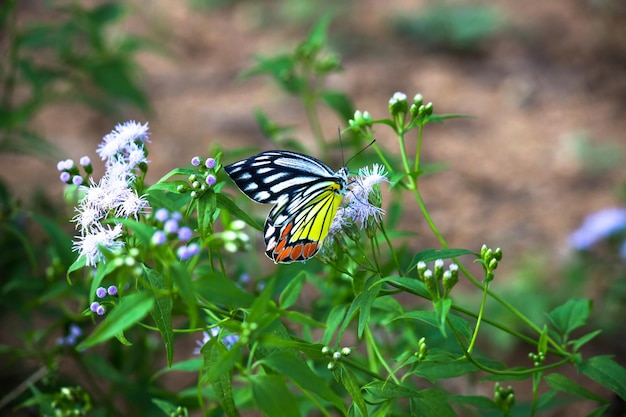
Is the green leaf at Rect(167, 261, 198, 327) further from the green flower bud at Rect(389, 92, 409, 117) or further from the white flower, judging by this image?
the green flower bud at Rect(389, 92, 409, 117)

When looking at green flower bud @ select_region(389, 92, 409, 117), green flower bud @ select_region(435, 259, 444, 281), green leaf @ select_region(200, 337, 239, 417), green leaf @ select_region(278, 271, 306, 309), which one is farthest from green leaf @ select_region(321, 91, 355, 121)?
green leaf @ select_region(200, 337, 239, 417)

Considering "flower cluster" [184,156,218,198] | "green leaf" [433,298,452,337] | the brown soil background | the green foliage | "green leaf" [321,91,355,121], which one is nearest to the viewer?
"green leaf" [433,298,452,337]

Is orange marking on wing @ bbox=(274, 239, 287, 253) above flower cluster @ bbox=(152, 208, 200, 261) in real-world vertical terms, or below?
above

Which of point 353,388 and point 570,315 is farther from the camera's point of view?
point 570,315

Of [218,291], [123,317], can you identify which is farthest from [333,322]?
[123,317]

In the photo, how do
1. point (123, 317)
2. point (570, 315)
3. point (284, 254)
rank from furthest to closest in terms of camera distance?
1. point (570, 315)
2. point (284, 254)
3. point (123, 317)

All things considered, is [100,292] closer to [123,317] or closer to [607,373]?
[123,317]

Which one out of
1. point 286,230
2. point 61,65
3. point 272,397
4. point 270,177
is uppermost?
point 61,65

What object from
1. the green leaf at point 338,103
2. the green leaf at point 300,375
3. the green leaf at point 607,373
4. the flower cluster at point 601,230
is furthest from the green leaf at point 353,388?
the flower cluster at point 601,230
